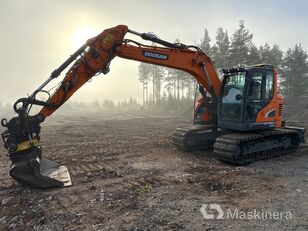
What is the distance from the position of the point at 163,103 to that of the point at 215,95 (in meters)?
40.8

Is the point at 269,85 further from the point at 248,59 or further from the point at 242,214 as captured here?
the point at 248,59

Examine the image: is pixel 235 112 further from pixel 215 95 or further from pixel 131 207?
pixel 131 207

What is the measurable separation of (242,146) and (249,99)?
1.55 m

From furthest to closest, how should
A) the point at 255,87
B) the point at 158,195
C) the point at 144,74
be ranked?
the point at 144,74 → the point at 255,87 → the point at 158,195

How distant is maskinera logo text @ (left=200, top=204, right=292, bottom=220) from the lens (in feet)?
17.4

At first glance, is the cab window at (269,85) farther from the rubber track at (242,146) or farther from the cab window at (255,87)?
the rubber track at (242,146)

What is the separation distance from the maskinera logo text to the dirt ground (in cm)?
8

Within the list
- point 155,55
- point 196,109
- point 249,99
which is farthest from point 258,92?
point 155,55

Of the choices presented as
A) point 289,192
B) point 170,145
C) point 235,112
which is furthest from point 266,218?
point 170,145

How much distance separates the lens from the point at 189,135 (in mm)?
11242

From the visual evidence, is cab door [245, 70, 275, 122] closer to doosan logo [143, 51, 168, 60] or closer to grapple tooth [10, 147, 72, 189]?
doosan logo [143, 51, 168, 60]

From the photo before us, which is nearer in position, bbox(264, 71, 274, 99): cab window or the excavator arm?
the excavator arm

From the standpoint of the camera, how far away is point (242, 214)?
17.9 ft

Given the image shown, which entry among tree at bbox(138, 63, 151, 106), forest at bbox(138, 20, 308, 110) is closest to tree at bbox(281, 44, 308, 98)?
forest at bbox(138, 20, 308, 110)
